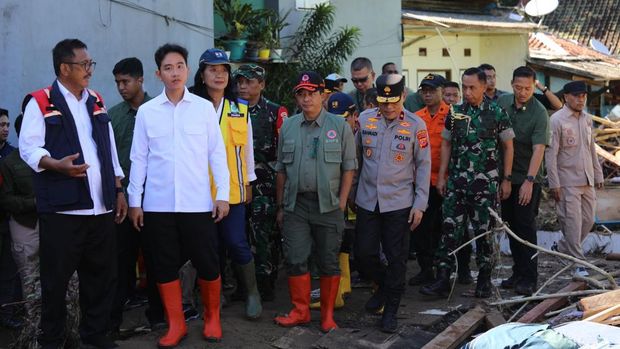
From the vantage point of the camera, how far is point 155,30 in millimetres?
8703

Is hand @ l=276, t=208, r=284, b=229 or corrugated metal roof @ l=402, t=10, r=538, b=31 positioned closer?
hand @ l=276, t=208, r=284, b=229

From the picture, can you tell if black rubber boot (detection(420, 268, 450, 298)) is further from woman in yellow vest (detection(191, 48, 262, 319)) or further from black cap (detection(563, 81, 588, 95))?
black cap (detection(563, 81, 588, 95))

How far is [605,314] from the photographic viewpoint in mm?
5168

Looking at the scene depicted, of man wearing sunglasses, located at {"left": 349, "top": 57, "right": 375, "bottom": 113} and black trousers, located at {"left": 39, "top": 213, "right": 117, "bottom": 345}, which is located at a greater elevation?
man wearing sunglasses, located at {"left": 349, "top": 57, "right": 375, "bottom": 113}

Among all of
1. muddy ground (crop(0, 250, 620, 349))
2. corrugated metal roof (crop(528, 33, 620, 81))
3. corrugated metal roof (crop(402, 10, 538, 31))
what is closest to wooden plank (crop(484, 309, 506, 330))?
muddy ground (crop(0, 250, 620, 349))

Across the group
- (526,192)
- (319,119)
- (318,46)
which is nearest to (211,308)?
(319,119)

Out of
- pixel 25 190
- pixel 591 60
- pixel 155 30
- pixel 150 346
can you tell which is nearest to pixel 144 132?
pixel 25 190

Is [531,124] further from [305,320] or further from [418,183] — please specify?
[305,320]

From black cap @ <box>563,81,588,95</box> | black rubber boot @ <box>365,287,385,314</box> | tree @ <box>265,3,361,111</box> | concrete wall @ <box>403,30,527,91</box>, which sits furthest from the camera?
concrete wall @ <box>403,30,527,91</box>

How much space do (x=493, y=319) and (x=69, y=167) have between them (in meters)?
3.34

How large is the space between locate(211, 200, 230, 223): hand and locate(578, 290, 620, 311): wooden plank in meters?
2.58

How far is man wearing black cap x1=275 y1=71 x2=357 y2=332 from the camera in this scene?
6289 mm

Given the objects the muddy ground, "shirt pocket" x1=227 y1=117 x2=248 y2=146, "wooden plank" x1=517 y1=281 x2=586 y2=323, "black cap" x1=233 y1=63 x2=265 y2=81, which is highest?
"black cap" x1=233 y1=63 x2=265 y2=81

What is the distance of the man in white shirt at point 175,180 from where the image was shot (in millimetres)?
5684
